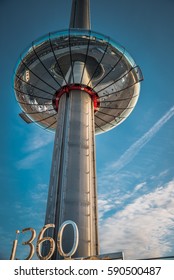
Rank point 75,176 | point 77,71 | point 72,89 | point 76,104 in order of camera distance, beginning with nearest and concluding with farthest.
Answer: point 75,176 < point 76,104 < point 72,89 < point 77,71

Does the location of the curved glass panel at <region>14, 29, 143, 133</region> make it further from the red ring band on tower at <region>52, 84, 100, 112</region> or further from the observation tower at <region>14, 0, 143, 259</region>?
the red ring band on tower at <region>52, 84, 100, 112</region>

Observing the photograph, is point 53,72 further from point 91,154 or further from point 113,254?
point 113,254

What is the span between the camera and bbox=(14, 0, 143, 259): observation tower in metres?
13.9

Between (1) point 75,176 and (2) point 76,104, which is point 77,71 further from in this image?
(1) point 75,176

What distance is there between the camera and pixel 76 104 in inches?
727

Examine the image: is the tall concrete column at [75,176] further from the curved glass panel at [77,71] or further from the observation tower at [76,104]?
the curved glass panel at [77,71]

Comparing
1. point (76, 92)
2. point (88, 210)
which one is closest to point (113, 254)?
point (88, 210)

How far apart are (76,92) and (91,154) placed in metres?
6.36

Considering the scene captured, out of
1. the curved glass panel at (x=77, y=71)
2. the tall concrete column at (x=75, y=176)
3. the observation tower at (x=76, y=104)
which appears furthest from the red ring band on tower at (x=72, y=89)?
the tall concrete column at (x=75, y=176)

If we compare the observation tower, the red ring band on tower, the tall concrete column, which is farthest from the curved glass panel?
the tall concrete column

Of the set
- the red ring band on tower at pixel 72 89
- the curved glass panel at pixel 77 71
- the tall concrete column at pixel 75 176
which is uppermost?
the curved glass panel at pixel 77 71

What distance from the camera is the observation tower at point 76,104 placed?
1386 cm

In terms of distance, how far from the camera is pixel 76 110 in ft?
59.2

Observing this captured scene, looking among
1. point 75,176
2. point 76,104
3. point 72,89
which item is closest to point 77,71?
point 72,89
